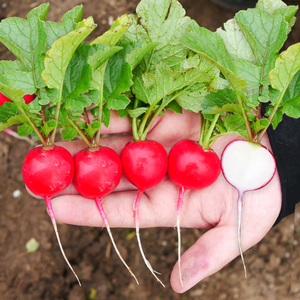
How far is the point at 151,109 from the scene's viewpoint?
1425 millimetres

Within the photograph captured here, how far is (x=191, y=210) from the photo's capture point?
1.56m

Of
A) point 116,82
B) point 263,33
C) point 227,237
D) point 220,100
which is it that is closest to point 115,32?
point 116,82

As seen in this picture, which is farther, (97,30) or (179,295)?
(97,30)

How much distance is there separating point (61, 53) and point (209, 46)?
2.09 feet

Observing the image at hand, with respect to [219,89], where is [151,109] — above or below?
below

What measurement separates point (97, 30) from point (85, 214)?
61.1 inches

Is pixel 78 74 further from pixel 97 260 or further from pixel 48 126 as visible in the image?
pixel 97 260

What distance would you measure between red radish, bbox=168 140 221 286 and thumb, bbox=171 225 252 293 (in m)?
0.05

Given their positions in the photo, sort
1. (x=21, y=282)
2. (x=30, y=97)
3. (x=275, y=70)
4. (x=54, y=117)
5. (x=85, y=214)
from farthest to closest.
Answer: (x=21, y=282) → (x=30, y=97) → (x=85, y=214) → (x=54, y=117) → (x=275, y=70)

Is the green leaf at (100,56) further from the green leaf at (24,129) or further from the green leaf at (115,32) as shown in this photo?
the green leaf at (24,129)

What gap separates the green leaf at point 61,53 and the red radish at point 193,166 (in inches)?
24.9

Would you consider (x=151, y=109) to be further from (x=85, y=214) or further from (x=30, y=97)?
(x=30, y=97)

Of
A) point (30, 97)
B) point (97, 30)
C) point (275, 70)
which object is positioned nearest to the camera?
point (275, 70)

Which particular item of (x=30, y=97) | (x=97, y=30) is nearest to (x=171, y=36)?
(x=30, y=97)
